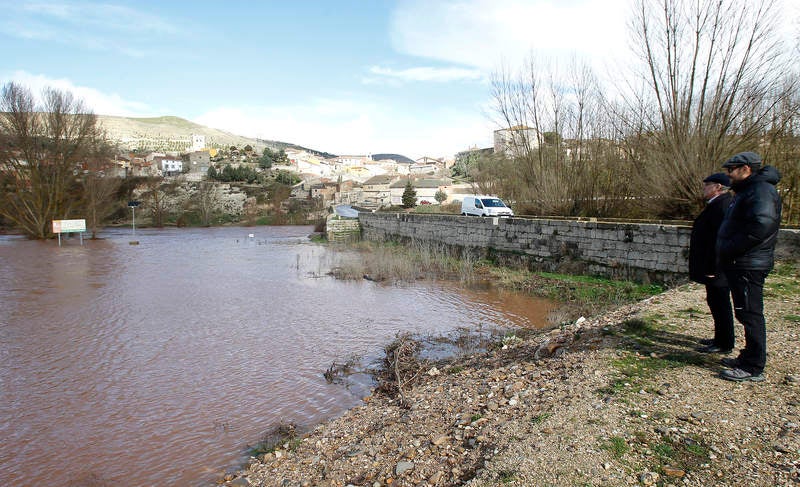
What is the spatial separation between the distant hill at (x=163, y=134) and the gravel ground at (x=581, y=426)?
133m

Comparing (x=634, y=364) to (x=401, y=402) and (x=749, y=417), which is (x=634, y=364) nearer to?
(x=749, y=417)

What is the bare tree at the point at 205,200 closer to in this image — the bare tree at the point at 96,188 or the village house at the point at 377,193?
the bare tree at the point at 96,188

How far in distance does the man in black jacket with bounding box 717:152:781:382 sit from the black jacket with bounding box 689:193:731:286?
705 mm

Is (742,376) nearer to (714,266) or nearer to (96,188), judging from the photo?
(714,266)

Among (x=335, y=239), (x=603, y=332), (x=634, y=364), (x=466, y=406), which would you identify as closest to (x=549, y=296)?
(x=603, y=332)

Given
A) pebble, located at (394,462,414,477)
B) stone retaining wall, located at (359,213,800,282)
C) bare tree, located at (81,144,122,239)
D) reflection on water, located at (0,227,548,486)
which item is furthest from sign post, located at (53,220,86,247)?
pebble, located at (394,462,414,477)

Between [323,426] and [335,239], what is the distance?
27.2 metres

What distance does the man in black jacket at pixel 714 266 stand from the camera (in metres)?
4.57

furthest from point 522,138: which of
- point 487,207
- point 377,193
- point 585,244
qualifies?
point 377,193

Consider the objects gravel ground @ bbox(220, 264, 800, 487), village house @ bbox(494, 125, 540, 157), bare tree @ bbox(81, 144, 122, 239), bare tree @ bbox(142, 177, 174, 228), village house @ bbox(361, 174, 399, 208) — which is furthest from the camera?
village house @ bbox(361, 174, 399, 208)

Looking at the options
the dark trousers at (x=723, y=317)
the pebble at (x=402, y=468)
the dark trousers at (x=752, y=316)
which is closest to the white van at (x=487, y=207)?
the dark trousers at (x=723, y=317)

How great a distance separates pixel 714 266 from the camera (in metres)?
4.73

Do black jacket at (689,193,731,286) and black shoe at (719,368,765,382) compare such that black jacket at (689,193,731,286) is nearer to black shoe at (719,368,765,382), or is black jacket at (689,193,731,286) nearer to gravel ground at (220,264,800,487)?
gravel ground at (220,264,800,487)

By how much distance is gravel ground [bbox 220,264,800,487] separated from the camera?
297cm
